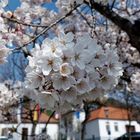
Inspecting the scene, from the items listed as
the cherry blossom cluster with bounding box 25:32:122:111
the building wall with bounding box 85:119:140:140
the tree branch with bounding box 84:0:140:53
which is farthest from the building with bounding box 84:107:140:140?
the cherry blossom cluster with bounding box 25:32:122:111

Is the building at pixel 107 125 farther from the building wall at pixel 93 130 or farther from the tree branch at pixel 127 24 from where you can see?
the tree branch at pixel 127 24

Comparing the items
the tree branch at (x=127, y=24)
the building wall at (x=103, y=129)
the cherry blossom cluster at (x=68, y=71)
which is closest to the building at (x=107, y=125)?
the building wall at (x=103, y=129)

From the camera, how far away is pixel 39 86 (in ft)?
6.25

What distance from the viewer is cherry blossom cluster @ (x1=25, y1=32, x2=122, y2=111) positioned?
71.4 inches

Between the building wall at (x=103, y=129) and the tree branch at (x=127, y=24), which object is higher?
the building wall at (x=103, y=129)

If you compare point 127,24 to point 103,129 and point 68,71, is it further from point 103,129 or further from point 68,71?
point 103,129

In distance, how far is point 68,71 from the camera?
1.79 m

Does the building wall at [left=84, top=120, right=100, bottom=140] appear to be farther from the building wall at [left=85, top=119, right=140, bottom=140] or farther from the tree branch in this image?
the tree branch

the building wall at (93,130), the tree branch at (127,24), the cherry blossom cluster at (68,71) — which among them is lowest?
the cherry blossom cluster at (68,71)

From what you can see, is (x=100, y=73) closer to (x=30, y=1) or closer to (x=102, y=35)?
(x=30, y=1)

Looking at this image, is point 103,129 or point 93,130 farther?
point 93,130

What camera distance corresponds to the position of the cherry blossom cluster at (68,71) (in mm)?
1813

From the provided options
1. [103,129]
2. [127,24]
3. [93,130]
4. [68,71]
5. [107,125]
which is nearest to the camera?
[68,71]

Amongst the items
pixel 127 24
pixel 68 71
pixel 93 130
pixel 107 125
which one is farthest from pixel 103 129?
pixel 68 71
